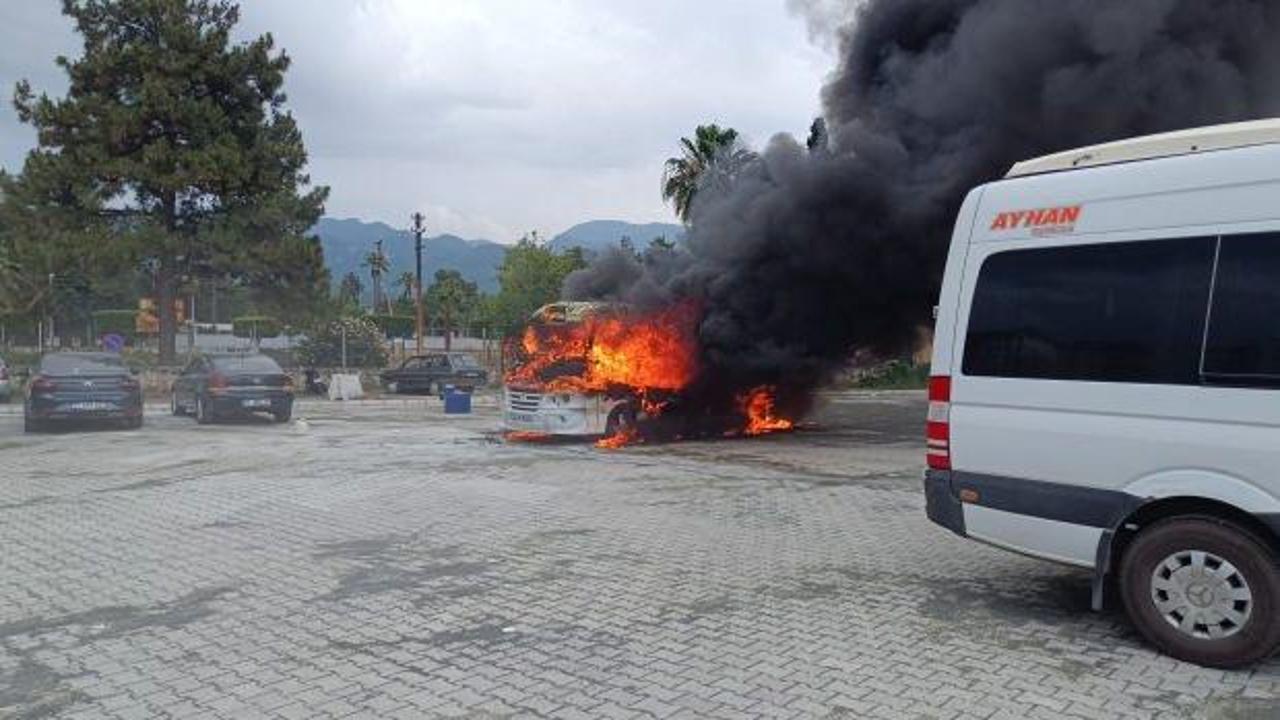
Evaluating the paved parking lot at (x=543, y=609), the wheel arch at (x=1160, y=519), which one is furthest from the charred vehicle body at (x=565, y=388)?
the wheel arch at (x=1160, y=519)

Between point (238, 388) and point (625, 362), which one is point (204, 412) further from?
point (625, 362)

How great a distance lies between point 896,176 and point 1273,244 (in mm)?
11576

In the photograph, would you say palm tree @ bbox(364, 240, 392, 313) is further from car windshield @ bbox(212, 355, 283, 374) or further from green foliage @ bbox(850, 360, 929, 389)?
car windshield @ bbox(212, 355, 283, 374)

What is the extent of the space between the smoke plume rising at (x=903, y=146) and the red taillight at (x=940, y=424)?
1025cm

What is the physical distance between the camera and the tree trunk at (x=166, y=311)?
1176 inches

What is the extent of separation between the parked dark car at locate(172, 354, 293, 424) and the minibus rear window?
55.2 feet

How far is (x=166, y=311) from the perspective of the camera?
3073 cm

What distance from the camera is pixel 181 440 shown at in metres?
15.5

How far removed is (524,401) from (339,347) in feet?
73.0

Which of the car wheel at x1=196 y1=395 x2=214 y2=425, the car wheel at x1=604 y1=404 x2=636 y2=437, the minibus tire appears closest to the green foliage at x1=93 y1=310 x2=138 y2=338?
the car wheel at x1=196 y1=395 x2=214 y2=425

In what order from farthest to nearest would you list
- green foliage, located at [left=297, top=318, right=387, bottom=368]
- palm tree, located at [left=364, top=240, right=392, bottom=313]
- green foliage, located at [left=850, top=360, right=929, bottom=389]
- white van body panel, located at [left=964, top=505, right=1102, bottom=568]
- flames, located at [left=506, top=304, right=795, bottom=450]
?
palm tree, located at [left=364, top=240, right=392, bottom=313], green foliage, located at [left=297, top=318, right=387, bottom=368], green foliage, located at [left=850, top=360, right=929, bottom=389], flames, located at [left=506, top=304, right=795, bottom=450], white van body panel, located at [left=964, top=505, right=1102, bottom=568]

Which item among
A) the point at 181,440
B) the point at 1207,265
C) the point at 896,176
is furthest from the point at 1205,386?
the point at 181,440

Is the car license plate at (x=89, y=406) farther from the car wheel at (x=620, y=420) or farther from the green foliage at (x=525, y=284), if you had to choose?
the green foliage at (x=525, y=284)

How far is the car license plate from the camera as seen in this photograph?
55.6 feet
